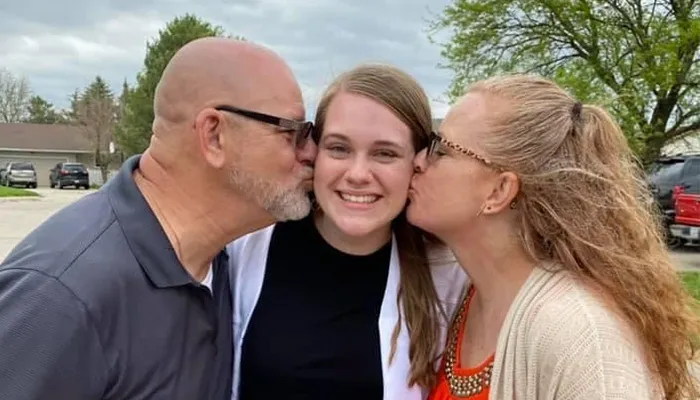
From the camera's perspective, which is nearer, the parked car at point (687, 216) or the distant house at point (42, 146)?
the parked car at point (687, 216)

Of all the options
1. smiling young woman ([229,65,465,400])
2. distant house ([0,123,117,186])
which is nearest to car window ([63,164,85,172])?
distant house ([0,123,117,186])

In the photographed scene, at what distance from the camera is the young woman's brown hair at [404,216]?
7.75ft

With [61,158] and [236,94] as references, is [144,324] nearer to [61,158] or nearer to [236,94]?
[236,94]

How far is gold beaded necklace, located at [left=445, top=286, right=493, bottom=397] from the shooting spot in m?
2.15

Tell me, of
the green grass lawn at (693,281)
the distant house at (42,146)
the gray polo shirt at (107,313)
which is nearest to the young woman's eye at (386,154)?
the gray polo shirt at (107,313)

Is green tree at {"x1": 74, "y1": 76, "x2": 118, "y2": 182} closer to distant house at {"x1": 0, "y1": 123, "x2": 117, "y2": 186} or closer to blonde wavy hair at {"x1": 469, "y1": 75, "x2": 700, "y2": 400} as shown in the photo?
distant house at {"x1": 0, "y1": 123, "x2": 117, "y2": 186}

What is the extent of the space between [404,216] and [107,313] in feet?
3.81

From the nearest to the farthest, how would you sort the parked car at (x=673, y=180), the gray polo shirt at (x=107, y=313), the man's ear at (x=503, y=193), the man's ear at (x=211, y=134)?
1. the gray polo shirt at (x=107, y=313)
2. the man's ear at (x=211, y=134)
3. the man's ear at (x=503, y=193)
4. the parked car at (x=673, y=180)

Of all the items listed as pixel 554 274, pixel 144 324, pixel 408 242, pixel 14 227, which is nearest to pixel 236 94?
pixel 144 324

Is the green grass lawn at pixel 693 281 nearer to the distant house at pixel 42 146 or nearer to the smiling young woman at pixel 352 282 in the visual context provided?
the smiling young woman at pixel 352 282

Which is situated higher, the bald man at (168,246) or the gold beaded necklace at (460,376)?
the bald man at (168,246)

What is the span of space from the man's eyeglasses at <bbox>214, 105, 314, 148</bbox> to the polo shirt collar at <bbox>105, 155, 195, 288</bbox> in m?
0.35

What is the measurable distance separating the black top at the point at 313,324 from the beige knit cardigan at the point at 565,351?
1.83 feet

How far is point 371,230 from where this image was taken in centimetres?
235
